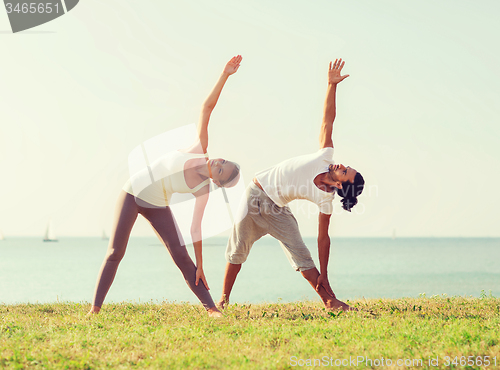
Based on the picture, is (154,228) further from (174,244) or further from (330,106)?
(330,106)

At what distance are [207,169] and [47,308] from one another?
3495 millimetres

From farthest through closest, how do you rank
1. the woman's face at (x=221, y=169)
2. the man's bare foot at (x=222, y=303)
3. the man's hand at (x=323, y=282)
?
the man's bare foot at (x=222, y=303) < the man's hand at (x=323, y=282) < the woman's face at (x=221, y=169)

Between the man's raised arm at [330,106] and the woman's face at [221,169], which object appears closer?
the woman's face at [221,169]

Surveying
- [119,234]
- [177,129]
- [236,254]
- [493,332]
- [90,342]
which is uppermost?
[177,129]

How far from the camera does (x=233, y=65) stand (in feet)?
18.8

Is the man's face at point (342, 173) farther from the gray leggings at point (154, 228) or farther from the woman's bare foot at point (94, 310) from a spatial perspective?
the woman's bare foot at point (94, 310)

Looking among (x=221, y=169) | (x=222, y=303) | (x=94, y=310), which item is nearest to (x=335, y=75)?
(x=221, y=169)

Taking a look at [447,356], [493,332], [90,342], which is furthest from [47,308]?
[493,332]

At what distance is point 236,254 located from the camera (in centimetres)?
595

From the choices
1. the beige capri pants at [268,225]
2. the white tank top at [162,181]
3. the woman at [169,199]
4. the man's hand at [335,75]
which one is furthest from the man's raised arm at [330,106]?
the white tank top at [162,181]

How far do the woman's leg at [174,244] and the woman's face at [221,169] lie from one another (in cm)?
83

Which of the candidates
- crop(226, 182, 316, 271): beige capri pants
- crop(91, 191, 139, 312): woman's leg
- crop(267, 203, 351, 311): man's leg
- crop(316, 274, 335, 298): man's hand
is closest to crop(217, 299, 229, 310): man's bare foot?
crop(226, 182, 316, 271): beige capri pants

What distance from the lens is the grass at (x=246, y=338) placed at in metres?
3.59

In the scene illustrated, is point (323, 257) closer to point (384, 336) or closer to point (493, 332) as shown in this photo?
point (384, 336)
